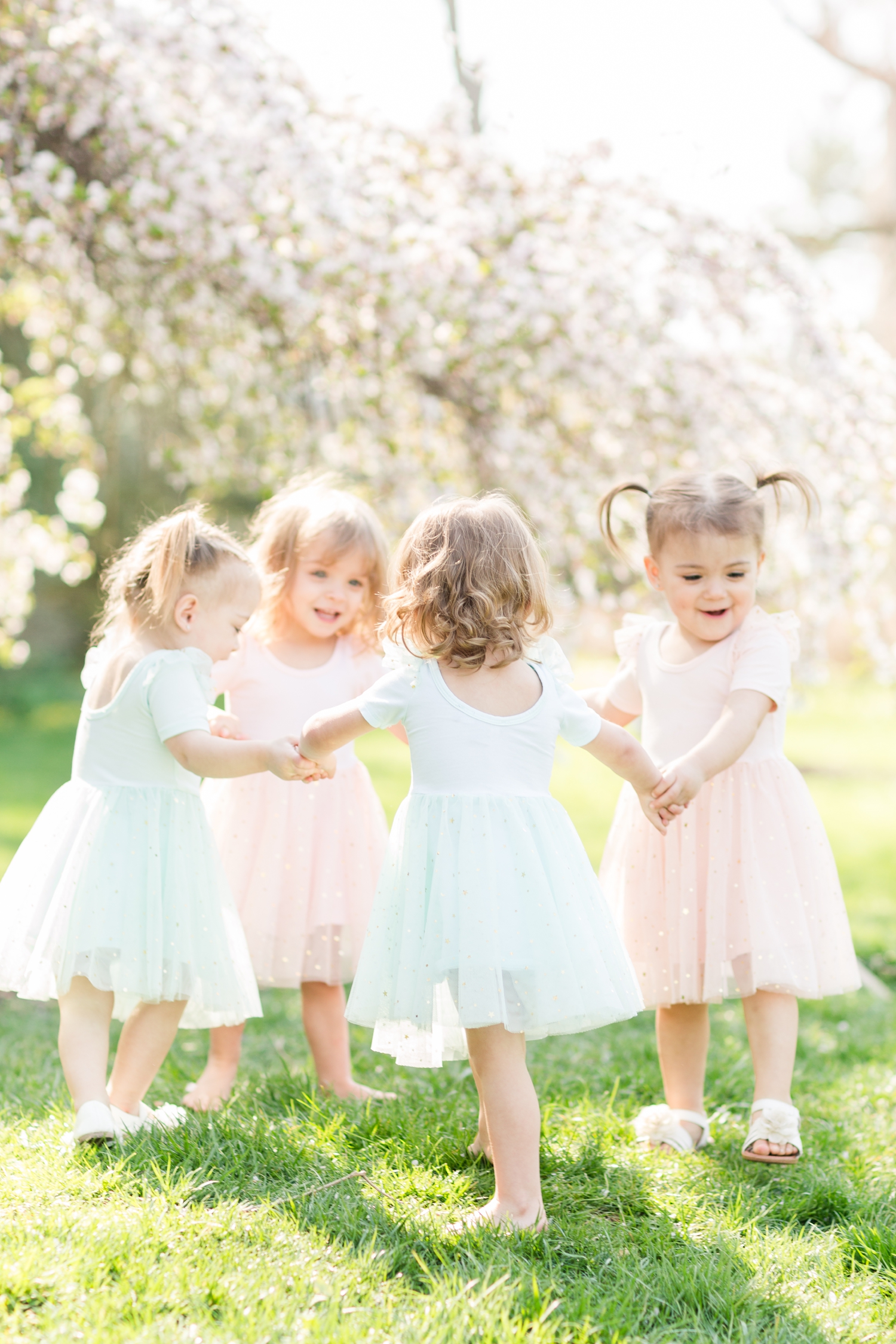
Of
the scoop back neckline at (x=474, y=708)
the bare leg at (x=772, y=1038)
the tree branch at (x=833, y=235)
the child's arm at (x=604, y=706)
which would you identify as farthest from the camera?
the tree branch at (x=833, y=235)

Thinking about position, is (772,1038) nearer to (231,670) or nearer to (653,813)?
(653,813)

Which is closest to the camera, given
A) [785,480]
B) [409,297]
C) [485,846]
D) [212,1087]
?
[485,846]

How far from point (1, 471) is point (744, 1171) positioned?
4.08 metres

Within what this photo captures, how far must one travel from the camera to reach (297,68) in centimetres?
460

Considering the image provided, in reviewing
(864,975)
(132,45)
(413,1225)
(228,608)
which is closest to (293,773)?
(228,608)

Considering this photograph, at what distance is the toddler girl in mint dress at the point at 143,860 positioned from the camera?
2533mm

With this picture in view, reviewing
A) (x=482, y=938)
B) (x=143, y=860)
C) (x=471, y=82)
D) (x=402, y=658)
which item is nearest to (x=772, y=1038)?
(x=482, y=938)

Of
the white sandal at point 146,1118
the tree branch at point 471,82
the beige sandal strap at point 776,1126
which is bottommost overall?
the white sandal at point 146,1118

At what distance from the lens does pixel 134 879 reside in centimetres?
259

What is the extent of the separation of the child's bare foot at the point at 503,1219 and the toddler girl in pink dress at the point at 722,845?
676mm

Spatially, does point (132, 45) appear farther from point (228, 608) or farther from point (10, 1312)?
point (10, 1312)

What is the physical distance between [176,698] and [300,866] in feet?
2.38

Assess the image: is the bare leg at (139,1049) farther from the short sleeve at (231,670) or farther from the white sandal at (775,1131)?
the white sandal at (775,1131)

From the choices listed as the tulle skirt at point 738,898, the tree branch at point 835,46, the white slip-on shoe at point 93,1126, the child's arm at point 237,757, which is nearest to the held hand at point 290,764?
the child's arm at point 237,757
